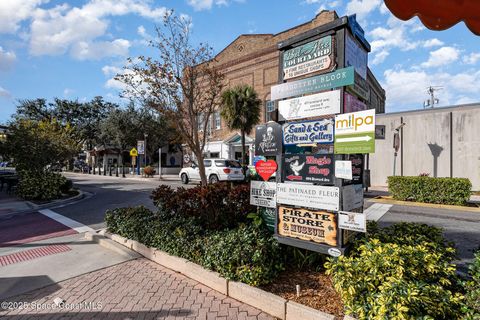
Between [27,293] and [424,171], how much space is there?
1791cm

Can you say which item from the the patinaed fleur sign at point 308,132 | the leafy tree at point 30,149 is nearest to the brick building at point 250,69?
the leafy tree at point 30,149

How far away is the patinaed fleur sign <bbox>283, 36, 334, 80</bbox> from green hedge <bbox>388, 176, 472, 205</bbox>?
10.1 metres

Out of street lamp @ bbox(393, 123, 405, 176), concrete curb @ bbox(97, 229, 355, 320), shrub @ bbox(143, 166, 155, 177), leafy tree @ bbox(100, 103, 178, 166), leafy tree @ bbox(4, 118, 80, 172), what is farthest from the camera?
leafy tree @ bbox(100, 103, 178, 166)

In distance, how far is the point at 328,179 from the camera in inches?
137

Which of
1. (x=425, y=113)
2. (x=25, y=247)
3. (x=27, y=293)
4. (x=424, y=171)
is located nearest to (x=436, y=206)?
(x=424, y=171)

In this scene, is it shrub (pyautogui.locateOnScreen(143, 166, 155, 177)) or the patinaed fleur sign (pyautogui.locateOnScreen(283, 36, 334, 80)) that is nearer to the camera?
the patinaed fleur sign (pyautogui.locateOnScreen(283, 36, 334, 80))

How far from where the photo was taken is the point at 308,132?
12.2ft

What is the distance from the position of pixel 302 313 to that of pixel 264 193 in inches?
71.3

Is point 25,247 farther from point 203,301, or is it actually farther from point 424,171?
point 424,171

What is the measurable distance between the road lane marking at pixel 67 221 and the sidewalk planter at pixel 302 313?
6.06m

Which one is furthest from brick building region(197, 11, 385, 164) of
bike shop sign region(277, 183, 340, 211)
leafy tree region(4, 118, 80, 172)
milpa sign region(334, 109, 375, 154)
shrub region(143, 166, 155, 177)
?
milpa sign region(334, 109, 375, 154)

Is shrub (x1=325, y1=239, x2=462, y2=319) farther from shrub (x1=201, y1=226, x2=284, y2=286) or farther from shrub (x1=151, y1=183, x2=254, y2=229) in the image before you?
shrub (x1=151, y1=183, x2=254, y2=229)

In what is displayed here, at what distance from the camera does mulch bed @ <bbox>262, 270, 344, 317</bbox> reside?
292cm

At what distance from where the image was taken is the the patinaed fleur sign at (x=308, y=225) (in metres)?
3.43
